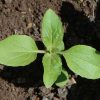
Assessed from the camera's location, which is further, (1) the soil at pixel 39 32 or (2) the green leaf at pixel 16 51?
(1) the soil at pixel 39 32

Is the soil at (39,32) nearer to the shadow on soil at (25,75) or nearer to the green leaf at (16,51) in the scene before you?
the shadow on soil at (25,75)

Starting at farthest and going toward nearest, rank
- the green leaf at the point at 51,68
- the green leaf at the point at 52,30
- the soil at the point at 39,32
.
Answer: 1. the soil at the point at 39,32
2. the green leaf at the point at 52,30
3. the green leaf at the point at 51,68

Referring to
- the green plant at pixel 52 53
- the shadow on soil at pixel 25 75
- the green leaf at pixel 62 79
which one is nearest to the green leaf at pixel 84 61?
the green plant at pixel 52 53

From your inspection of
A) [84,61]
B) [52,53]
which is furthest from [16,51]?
[84,61]

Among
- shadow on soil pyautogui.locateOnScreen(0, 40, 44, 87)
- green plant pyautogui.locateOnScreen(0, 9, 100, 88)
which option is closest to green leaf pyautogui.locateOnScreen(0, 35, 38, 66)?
green plant pyautogui.locateOnScreen(0, 9, 100, 88)

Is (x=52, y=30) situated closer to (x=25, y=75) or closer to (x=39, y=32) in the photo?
(x=39, y=32)

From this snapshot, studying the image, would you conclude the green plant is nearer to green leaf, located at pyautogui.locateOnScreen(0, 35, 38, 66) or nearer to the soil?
green leaf, located at pyautogui.locateOnScreen(0, 35, 38, 66)
